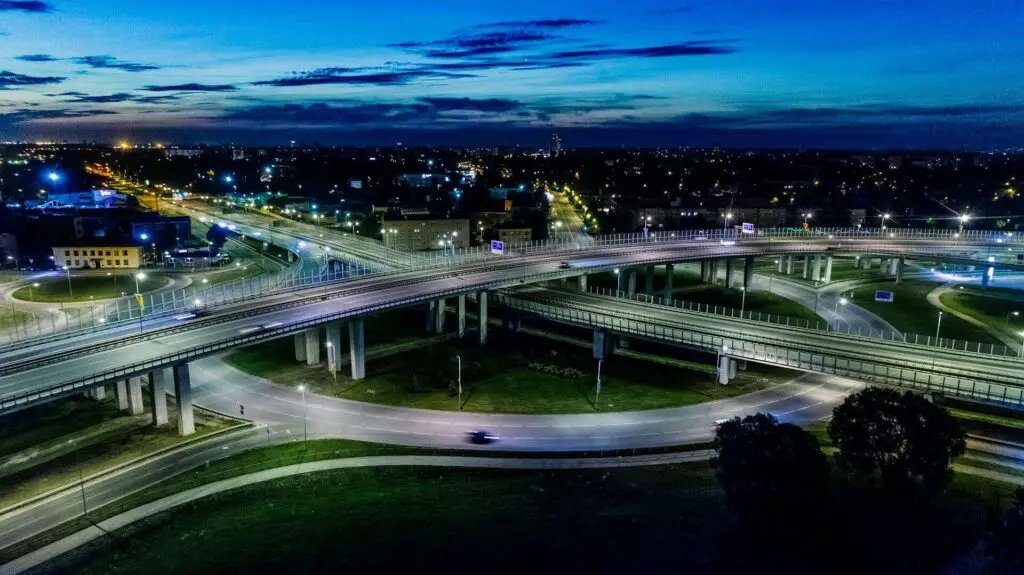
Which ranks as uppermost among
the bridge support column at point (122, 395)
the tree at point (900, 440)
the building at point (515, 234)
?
the building at point (515, 234)

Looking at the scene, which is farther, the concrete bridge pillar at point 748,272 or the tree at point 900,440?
the concrete bridge pillar at point 748,272

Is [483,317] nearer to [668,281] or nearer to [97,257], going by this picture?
[668,281]

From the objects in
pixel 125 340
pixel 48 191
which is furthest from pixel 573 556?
pixel 48 191

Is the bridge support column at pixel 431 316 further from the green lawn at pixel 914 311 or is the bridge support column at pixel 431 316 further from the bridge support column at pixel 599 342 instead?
the green lawn at pixel 914 311

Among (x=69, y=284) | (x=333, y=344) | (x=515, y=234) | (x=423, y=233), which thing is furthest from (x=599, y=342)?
(x=69, y=284)

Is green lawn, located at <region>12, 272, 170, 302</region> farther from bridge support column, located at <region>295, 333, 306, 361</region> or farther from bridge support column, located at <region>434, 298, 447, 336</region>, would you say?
bridge support column, located at <region>434, 298, 447, 336</region>

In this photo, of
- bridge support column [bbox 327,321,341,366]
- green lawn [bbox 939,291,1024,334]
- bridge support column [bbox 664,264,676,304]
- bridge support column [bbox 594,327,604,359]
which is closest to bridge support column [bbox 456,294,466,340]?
bridge support column [bbox 327,321,341,366]

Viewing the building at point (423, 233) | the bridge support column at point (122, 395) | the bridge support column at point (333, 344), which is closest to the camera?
the bridge support column at point (122, 395)

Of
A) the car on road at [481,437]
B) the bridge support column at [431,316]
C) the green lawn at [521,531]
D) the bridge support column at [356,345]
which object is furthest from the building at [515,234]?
the green lawn at [521,531]

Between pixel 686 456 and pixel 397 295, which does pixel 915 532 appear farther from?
→ pixel 397 295
